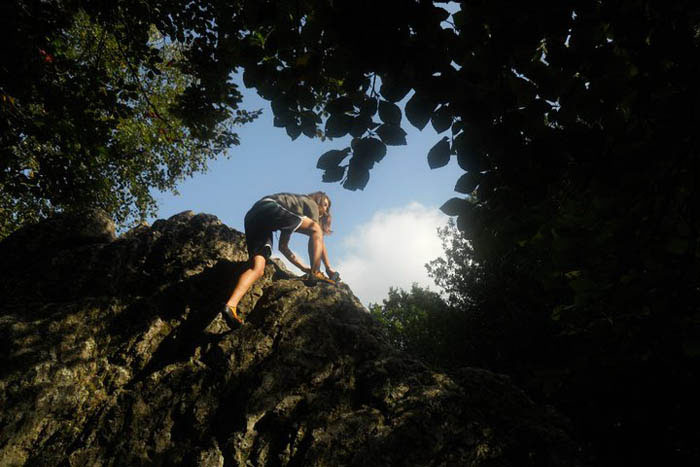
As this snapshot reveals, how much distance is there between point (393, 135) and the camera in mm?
1545

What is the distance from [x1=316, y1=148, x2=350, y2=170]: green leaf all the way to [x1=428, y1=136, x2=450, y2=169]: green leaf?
414 millimetres

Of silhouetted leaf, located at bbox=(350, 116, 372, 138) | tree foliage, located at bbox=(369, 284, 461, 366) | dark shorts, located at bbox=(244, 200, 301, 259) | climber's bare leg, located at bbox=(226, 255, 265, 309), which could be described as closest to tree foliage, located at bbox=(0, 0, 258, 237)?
dark shorts, located at bbox=(244, 200, 301, 259)

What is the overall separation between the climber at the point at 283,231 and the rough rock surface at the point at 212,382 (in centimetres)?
43

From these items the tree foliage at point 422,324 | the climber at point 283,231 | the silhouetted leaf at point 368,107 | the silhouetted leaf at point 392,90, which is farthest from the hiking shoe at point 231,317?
the tree foliage at point 422,324

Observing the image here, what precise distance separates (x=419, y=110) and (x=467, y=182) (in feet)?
1.46

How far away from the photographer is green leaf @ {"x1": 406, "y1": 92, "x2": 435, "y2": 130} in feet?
4.71

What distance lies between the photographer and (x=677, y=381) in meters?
2.04

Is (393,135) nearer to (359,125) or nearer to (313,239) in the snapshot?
(359,125)

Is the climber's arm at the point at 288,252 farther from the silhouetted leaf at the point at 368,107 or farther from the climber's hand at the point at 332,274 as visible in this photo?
the silhouetted leaf at the point at 368,107

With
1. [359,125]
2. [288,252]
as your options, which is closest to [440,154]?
[359,125]

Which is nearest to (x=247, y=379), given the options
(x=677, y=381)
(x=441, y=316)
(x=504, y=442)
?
(x=504, y=442)

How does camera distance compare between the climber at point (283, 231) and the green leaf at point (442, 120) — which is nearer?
the green leaf at point (442, 120)

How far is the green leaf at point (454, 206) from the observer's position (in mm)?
1801

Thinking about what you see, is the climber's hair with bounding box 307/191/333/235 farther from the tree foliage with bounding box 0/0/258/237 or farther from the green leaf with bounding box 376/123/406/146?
the green leaf with bounding box 376/123/406/146
